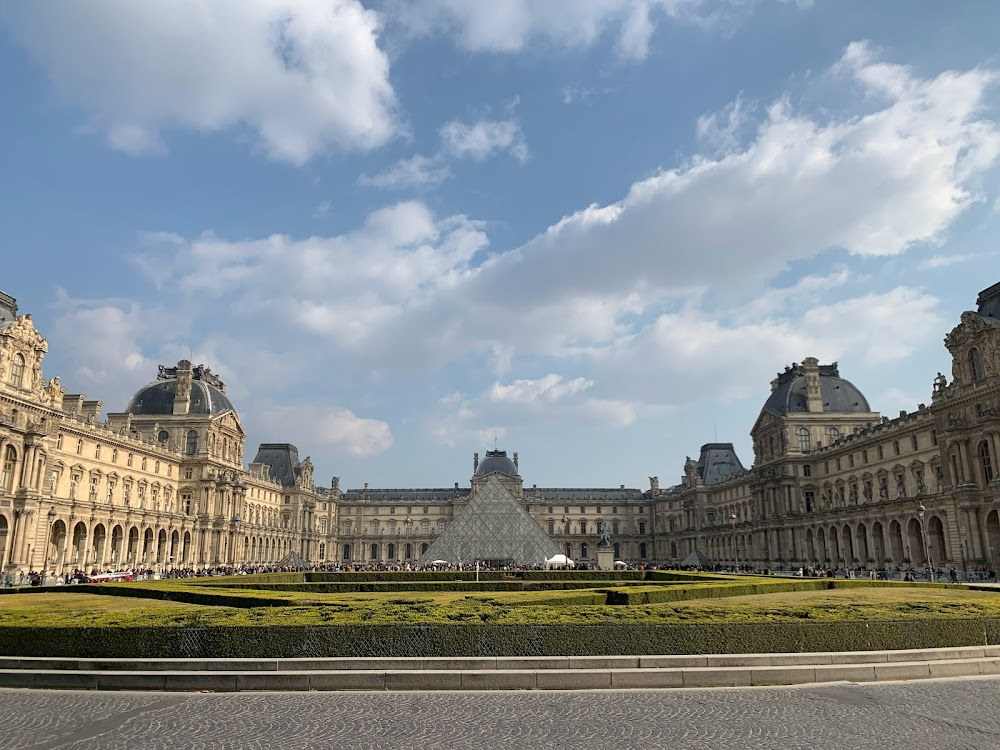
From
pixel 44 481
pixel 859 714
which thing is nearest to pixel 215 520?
pixel 44 481

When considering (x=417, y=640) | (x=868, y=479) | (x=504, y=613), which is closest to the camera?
(x=417, y=640)

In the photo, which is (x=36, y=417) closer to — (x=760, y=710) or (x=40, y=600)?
(x=40, y=600)

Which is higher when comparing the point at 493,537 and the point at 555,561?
the point at 493,537

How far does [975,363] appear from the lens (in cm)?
4462

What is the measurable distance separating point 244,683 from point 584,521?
100273mm

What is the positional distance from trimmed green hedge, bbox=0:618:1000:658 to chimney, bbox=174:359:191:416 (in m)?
58.9

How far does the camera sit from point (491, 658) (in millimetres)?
12352

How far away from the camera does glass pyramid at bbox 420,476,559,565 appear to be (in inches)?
2353

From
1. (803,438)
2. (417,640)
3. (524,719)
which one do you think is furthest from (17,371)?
(803,438)

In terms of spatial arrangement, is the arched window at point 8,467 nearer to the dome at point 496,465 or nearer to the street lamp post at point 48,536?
the street lamp post at point 48,536

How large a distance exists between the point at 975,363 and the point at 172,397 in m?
65.2

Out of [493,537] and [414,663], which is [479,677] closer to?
[414,663]

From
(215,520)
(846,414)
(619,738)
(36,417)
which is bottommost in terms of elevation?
(619,738)

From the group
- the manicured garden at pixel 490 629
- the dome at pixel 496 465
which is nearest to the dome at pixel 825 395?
the dome at pixel 496 465
